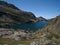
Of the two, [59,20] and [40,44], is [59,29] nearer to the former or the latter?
[59,20]

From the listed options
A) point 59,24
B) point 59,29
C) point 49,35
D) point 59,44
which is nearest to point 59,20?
point 59,24

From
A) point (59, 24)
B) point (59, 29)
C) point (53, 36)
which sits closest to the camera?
point (53, 36)

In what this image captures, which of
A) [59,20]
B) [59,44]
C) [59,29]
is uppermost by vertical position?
[59,20]

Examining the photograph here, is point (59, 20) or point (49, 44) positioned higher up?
point (59, 20)

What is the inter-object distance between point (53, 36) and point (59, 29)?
17162 mm

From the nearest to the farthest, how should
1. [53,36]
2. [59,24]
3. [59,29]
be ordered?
[53,36] < [59,29] < [59,24]

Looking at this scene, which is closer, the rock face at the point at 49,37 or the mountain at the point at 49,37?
the rock face at the point at 49,37

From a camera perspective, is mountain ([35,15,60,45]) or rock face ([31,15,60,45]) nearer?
rock face ([31,15,60,45])

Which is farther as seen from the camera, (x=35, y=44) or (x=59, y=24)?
(x=59, y=24)

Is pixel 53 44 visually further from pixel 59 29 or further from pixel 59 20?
pixel 59 20

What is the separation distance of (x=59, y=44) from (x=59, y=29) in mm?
29414

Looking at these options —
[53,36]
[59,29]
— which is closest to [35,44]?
[53,36]

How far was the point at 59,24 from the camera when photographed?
78.6 meters

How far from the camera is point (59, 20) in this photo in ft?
277
